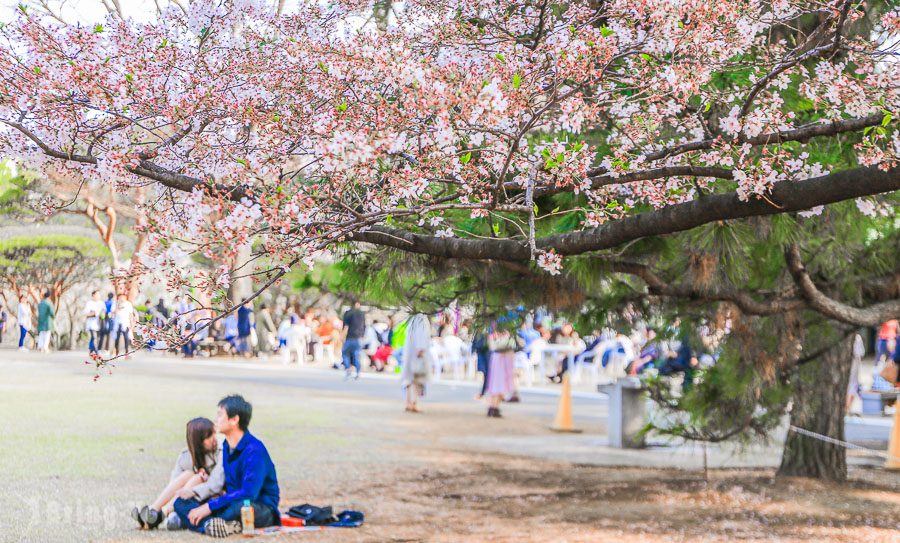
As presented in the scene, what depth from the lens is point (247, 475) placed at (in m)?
6.64

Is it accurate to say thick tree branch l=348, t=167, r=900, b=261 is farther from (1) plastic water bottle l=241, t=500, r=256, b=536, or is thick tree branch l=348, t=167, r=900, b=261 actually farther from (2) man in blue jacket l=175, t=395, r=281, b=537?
(1) plastic water bottle l=241, t=500, r=256, b=536

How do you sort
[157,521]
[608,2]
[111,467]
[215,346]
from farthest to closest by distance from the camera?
[215,346], [111,467], [157,521], [608,2]

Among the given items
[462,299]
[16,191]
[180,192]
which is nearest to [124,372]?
[16,191]

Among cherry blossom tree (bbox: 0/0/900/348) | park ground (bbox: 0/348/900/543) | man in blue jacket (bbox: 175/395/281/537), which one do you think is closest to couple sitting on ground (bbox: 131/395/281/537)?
man in blue jacket (bbox: 175/395/281/537)

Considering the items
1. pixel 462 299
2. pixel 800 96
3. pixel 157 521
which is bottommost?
pixel 157 521

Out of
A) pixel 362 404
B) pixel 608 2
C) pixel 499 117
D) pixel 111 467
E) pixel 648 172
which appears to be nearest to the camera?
pixel 499 117

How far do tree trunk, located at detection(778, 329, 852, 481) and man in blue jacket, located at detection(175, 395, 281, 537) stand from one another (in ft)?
17.4

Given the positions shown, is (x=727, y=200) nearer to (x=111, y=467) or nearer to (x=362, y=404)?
(x=111, y=467)

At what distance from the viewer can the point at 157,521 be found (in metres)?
6.64

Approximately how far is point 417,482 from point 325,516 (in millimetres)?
2322

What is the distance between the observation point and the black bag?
698cm

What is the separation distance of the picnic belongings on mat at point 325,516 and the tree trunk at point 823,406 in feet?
15.3

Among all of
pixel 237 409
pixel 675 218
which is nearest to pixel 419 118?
pixel 675 218

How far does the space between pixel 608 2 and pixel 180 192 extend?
2438 mm
